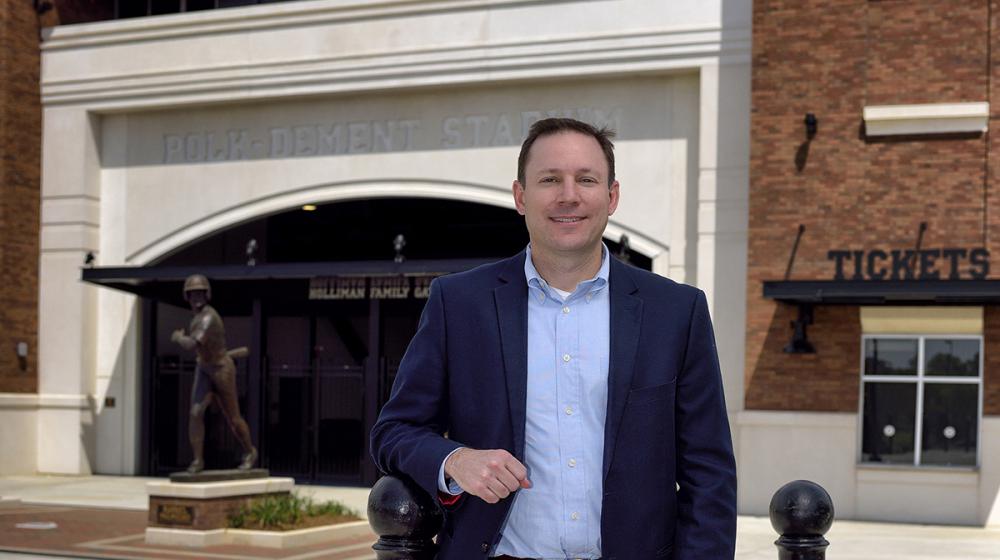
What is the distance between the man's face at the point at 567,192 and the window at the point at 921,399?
13539mm

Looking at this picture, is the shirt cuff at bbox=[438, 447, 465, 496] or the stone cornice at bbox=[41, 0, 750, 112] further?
the stone cornice at bbox=[41, 0, 750, 112]

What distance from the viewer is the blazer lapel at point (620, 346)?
2820 mm

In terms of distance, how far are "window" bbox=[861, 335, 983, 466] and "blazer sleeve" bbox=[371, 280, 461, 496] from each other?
13.6 meters

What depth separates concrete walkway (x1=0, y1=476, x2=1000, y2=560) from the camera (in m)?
12.4

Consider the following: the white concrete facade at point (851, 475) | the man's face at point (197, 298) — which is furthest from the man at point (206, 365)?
the white concrete facade at point (851, 475)

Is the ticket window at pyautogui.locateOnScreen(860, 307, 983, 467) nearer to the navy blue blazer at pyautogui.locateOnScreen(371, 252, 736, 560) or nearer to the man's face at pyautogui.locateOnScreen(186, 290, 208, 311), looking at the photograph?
the man's face at pyautogui.locateOnScreen(186, 290, 208, 311)

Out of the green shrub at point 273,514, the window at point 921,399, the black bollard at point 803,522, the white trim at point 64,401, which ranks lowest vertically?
the green shrub at point 273,514

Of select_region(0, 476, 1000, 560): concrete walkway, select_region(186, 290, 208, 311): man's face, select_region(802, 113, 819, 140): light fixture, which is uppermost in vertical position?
select_region(802, 113, 819, 140): light fixture

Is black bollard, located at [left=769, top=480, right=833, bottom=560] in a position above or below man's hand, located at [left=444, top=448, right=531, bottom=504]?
below

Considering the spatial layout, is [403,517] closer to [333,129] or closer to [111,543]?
[111,543]

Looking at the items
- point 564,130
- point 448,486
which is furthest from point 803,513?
point 564,130

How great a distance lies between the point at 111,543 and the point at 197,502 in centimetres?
102

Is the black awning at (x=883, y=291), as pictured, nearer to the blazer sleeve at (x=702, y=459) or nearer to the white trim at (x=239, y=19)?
the white trim at (x=239, y=19)

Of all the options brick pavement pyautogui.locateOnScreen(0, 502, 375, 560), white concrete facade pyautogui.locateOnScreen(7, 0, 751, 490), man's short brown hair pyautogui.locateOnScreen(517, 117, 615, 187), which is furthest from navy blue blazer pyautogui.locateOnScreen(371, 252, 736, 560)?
white concrete facade pyautogui.locateOnScreen(7, 0, 751, 490)
